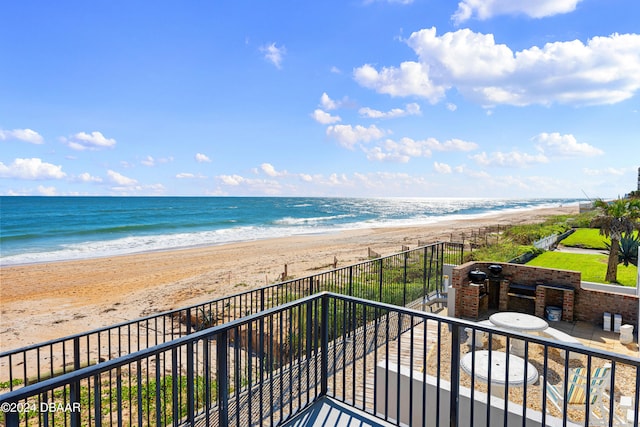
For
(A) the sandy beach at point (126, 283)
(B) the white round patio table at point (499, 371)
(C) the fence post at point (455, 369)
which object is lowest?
(A) the sandy beach at point (126, 283)

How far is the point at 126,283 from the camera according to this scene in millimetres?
15484

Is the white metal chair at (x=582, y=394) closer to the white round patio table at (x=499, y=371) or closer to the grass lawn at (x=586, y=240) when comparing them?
the white round patio table at (x=499, y=371)

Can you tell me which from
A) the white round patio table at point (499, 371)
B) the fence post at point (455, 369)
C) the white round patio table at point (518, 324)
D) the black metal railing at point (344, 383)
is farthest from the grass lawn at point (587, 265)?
the fence post at point (455, 369)

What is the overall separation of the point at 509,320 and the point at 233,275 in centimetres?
1305

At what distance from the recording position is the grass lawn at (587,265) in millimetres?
11625

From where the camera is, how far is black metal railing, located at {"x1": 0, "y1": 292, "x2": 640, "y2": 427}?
187cm

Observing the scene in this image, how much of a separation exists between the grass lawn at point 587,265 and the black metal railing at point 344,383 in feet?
26.3

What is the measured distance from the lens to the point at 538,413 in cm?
368

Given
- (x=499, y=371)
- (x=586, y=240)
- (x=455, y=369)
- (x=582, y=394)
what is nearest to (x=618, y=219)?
(x=586, y=240)

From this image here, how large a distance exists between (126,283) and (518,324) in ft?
50.7

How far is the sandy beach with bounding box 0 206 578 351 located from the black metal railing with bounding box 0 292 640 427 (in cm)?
533

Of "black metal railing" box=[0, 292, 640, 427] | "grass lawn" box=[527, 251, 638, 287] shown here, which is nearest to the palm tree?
"grass lawn" box=[527, 251, 638, 287]

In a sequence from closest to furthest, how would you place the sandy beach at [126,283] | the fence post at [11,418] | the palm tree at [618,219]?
the fence post at [11,418] < the sandy beach at [126,283] < the palm tree at [618,219]

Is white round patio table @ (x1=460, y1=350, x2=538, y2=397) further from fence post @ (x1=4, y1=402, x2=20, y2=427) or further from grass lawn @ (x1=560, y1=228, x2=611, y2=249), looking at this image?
grass lawn @ (x1=560, y1=228, x2=611, y2=249)
